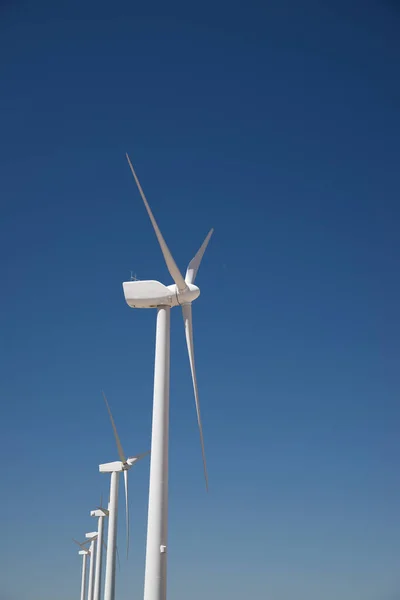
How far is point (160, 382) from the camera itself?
29.7 metres

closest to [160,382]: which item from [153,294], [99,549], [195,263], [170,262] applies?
[153,294]

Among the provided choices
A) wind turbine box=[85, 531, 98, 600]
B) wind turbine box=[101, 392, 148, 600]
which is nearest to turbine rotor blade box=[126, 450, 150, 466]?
wind turbine box=[101, 392, 148, 600]

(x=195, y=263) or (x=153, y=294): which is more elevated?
(x=195, y=263)

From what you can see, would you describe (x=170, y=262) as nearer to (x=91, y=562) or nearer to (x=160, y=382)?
(x=160, y=382)

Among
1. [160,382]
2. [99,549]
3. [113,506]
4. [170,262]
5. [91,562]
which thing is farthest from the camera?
[91,562]

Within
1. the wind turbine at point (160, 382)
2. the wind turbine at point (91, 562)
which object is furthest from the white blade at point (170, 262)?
the wind turbine at point (91, 562)

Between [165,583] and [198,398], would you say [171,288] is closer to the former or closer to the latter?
[198,398]

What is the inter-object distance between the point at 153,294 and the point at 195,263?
4280 millimetres

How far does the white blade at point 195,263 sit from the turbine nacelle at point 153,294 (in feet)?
7.20

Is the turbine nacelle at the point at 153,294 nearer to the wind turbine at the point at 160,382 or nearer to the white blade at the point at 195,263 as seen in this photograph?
the wind turbine at the point at 160,382

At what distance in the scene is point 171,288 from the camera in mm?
32875

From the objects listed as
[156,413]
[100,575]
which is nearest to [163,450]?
→ [156,413]

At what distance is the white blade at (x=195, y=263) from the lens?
3509 cm

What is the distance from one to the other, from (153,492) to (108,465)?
111ft
